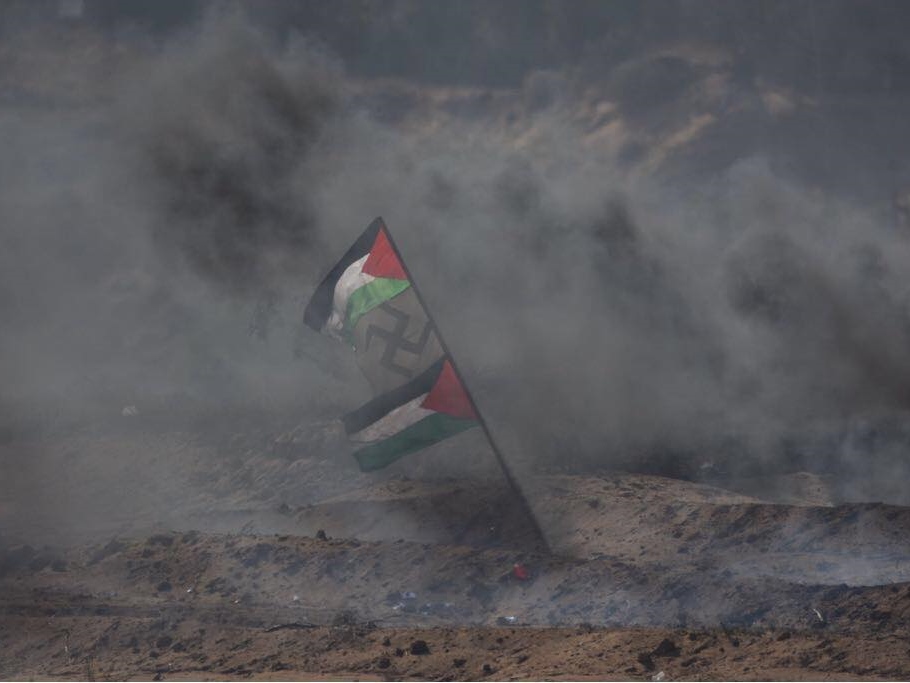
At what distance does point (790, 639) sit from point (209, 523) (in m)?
13.5

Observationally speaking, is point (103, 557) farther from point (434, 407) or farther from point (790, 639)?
point (790, 639)

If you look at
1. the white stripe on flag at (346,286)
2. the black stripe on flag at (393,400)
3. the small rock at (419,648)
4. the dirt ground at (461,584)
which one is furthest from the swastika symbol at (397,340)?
the small rock at (419,648)

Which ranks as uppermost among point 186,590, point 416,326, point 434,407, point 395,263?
point 395,263

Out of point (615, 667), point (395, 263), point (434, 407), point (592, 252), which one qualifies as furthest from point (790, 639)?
point (592, 252)

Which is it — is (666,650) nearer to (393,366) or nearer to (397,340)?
(393,366)

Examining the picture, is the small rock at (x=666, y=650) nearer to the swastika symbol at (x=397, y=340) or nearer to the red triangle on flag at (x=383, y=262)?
the swastika symbol at (x=397, y=340)

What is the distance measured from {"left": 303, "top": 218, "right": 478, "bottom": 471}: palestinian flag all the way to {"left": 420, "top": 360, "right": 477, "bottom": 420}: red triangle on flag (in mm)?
13

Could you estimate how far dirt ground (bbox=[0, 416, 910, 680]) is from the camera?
11414 millimetres

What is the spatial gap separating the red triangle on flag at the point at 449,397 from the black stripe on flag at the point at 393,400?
9cm

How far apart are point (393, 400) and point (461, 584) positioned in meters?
2.91

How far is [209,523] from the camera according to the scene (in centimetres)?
2147

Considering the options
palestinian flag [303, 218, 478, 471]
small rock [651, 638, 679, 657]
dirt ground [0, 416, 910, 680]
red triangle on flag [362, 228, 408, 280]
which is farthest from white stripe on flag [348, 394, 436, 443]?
small rock [651, 638, 679, 657]

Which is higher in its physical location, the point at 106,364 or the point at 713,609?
the point at 106,364

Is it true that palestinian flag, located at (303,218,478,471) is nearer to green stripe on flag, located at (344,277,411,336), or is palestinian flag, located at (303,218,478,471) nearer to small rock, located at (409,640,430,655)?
green stripe on flag, located at (344,277,411,336)
